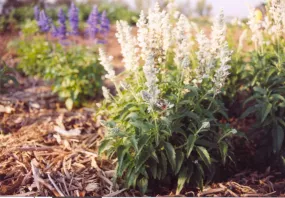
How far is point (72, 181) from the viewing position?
2941 millimetres

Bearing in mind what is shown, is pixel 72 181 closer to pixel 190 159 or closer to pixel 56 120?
pixel 190 159

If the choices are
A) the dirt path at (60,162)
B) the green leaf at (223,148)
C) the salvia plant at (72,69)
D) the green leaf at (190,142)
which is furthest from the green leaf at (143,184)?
the salvia plant at (72,69)

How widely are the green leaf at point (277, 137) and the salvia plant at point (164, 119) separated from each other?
0.41 m

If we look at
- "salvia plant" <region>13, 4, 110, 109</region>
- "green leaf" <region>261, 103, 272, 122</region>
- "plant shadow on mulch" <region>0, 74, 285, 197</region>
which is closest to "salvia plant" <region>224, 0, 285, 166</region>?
"green leaf" <region>261, 103, 272, 122</region>

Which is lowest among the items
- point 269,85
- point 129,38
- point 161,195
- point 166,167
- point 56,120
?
point 161,195

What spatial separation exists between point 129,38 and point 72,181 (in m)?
1.14

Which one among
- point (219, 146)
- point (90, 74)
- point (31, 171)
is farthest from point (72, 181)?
point (90, 74)

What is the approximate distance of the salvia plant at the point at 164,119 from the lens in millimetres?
2641

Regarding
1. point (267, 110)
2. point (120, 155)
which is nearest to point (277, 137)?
point (267, 110)

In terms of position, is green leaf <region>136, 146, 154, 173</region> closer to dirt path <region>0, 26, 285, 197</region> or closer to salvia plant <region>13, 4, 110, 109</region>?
dirt path <region>0, 26, 285, 197</region>

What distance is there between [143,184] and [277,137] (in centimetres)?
111

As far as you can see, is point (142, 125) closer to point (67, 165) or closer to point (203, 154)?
point (203, 154)

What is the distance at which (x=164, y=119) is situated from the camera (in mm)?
2578

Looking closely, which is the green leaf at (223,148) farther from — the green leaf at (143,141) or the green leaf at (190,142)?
the green leaf at (143,141)
